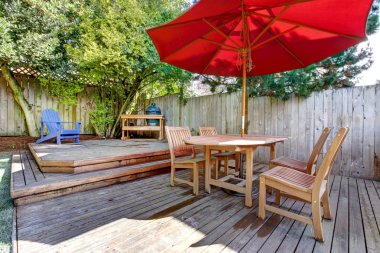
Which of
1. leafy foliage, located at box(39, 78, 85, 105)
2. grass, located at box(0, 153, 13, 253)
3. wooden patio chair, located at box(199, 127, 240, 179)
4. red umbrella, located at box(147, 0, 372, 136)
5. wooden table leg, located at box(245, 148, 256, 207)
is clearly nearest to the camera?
grass, located at box(0, 153, 13, 253)

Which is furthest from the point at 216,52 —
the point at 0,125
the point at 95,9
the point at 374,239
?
the point at 0,125

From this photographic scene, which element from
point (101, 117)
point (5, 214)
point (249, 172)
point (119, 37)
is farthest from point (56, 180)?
point (101, 117)

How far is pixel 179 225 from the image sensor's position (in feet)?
5.54

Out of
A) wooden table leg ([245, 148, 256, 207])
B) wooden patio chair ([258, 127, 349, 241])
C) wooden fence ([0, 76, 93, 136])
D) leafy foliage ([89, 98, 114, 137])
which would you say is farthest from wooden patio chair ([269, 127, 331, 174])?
wooden fence ([0, 76, 93, 136])

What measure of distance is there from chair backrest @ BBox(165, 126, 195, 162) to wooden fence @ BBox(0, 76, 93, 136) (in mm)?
5314

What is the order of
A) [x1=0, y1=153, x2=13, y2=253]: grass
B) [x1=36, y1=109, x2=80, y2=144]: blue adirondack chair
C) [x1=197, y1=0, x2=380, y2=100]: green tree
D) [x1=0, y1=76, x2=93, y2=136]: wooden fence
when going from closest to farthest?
[x1=0, y1=153, x2=13, y2=253]: grass < [x1=197, y1=0, x2=380, y2=100]: green tree < [x1=36, y1=109, x2=80, y2=144]: blue adirondack chair < [x1=0, y1=76, x2=93, y2=136]: wooden fence

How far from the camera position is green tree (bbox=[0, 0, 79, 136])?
4.18m

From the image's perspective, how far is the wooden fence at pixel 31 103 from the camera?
5.25m

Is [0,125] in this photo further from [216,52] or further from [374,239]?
[374,239]

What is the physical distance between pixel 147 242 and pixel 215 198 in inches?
42.6

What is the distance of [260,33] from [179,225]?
219 centimetres

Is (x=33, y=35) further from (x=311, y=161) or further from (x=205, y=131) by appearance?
(x=311, y=161)

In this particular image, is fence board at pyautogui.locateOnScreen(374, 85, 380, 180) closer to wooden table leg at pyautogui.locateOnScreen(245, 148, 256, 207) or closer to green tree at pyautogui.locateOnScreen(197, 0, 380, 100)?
green tree at pyautogui.locateOnScreen(197, 0, 380, 100)

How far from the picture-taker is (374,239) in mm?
1524
